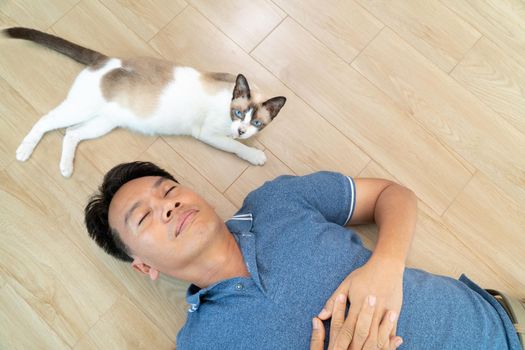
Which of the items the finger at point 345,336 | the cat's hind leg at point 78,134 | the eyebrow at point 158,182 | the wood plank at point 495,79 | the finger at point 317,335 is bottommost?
the cat's hind leg at point 78,134

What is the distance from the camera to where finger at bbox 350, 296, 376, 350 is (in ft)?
3.01

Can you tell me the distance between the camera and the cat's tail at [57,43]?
1.55 meters

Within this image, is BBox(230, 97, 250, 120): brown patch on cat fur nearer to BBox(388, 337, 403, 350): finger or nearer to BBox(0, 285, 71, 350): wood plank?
BBox(388, 337, 403, 350): finger

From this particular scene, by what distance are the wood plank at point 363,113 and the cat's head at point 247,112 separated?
0.77 feet

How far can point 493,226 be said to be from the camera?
1.53 m

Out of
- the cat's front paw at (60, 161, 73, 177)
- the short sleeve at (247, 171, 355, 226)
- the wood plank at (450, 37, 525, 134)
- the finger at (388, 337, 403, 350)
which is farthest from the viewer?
the wood plank at (450, 37, 525, 134)

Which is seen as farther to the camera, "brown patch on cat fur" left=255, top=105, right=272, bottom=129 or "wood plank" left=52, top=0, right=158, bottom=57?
"wood plank" left=52, top=0, right=158, bottom=57

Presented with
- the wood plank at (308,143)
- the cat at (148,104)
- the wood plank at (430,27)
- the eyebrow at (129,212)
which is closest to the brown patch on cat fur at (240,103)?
the cat at (148,104)

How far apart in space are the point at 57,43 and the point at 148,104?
515 mm

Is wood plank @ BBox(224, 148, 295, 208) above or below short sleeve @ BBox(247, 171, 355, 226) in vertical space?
below

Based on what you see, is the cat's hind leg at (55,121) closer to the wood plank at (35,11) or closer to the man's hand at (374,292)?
the wood plank at (35,11)

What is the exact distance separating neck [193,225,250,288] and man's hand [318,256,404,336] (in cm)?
29

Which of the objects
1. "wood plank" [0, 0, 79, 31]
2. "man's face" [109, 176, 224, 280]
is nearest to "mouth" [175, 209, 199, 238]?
"man's face" [109, 176, 224, 280]

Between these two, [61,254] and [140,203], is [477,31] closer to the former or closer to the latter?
[140,203]
